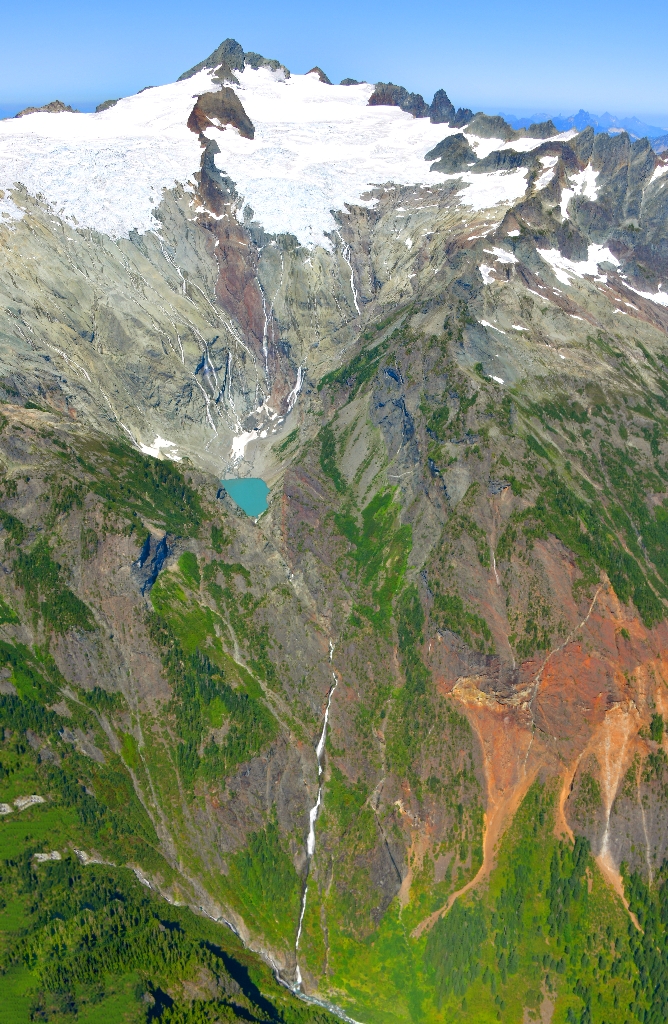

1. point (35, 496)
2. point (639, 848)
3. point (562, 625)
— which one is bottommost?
point (639, 848)

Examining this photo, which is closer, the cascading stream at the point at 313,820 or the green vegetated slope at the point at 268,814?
the green vegetated slope at the point at 268,814

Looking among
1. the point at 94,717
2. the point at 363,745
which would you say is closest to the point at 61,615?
the point at 94,717

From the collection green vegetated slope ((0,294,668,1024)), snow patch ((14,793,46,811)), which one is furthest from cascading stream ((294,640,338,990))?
snow patch ((14,793,46,811))

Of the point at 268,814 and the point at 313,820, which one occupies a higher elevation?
the point at 268,814

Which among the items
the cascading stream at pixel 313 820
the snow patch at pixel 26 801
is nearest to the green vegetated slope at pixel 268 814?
the cascading stream at pixel 313 820

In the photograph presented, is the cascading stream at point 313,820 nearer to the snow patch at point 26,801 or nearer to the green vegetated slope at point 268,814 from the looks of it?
the green vegetated slope at point 268,814

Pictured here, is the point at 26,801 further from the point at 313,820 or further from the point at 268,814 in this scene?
the point at 313,820

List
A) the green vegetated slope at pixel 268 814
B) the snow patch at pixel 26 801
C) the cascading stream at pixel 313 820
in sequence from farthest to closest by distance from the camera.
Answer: the cascading stream at pixel 313 820 < the snow patch at pixel 26 801 < the green vegetated slope at pixel 268 814

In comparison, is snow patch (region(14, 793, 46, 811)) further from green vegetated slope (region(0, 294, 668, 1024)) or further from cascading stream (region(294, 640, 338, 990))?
cascading stream (region(294, 640, 338, 990))

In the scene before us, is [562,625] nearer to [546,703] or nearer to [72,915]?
[546,703]

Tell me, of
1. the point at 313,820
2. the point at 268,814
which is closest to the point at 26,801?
the point at 268,814

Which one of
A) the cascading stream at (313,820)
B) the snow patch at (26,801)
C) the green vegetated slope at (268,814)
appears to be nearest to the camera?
the green vegetated slope at (268,814)
